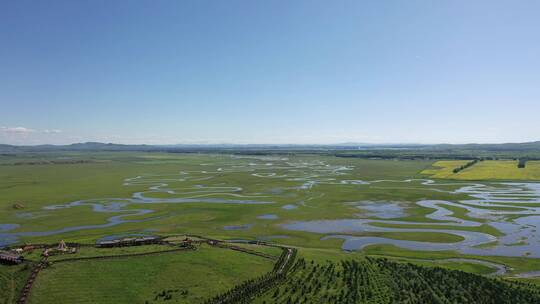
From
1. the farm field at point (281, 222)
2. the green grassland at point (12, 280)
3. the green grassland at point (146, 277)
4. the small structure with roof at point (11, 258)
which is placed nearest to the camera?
the green grassland at point (12, 280)

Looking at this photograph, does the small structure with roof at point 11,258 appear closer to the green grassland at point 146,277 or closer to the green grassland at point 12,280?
the green grassland at point 12,280

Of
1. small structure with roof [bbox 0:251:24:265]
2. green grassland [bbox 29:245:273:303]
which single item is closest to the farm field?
green grassland [bbox 29:245:273:303]

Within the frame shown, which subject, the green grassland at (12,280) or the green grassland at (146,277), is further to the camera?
the green grassland at (146,277)

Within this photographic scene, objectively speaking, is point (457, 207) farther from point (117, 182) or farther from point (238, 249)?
point (117, 182)

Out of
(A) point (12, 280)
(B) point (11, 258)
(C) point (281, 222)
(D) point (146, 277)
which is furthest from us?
(C) point (281, 222)

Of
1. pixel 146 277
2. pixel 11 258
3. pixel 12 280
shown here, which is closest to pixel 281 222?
pixel 146 277

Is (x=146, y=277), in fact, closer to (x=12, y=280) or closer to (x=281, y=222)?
(x=12, y=280)

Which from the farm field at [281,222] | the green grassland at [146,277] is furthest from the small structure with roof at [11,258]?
the green grassland at [146,277]
